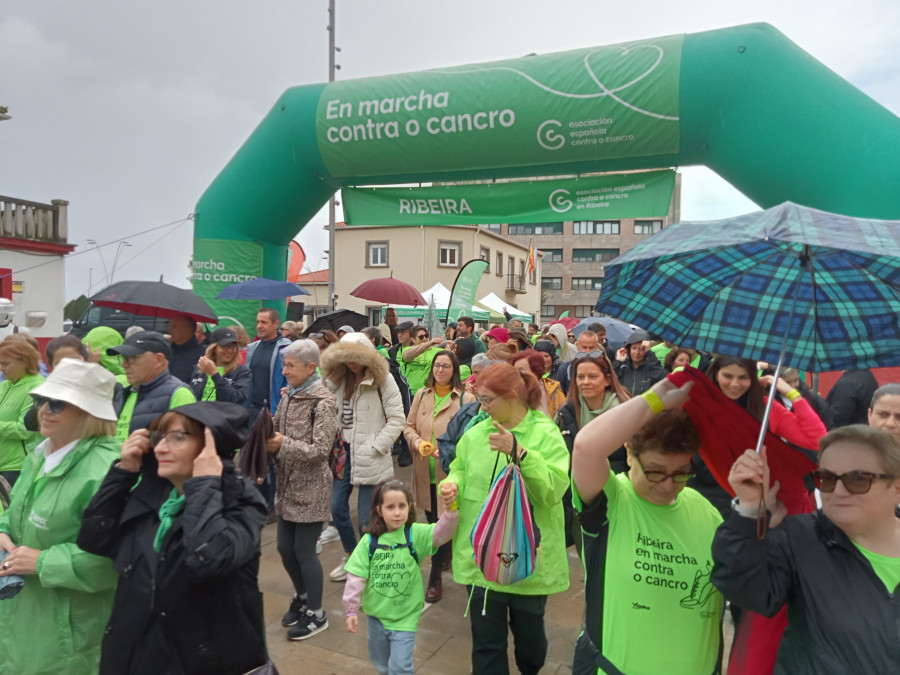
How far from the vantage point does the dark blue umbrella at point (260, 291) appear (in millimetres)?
7703

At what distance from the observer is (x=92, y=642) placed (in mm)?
2297

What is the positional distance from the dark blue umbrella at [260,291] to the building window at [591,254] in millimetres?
52692

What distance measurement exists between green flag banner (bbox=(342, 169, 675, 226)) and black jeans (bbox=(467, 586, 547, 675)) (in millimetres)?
5440

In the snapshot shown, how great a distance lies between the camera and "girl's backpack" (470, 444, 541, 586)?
2656 millimetres

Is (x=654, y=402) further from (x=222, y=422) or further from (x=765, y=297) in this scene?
(x=222, y=422)

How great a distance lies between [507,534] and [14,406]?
3520 mm

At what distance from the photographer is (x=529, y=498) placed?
282cm

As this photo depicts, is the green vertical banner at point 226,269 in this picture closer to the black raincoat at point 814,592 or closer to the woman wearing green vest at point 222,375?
the woman wearing green vest at point 222,375


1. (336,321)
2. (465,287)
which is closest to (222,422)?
(336,321)

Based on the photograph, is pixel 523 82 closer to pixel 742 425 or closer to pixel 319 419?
pixel 319 419

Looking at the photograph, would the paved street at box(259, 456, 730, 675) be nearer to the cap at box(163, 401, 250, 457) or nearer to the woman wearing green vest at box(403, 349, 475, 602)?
the woman wearing green vest at box(403, 349, 475, 602)

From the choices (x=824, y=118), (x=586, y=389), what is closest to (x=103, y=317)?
(x=586, y=389)

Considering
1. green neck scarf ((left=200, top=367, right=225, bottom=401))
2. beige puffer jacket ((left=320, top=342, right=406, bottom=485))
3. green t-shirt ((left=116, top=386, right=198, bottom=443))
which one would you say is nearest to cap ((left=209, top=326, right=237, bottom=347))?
green neck scarf ((left=200, top=367, right=225, bottom=401))

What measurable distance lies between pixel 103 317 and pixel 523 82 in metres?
12.3
